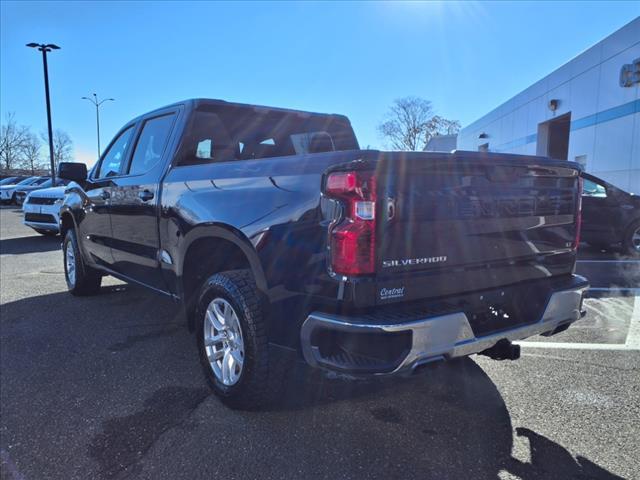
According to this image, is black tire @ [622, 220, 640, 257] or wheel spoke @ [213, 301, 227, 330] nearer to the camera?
wheel spoke @ [213, 301, 227, 330]

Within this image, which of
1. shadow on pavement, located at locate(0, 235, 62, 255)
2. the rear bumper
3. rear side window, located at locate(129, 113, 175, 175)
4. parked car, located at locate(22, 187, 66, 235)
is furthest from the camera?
parked car, located at locate(22, 187, 66, 235)

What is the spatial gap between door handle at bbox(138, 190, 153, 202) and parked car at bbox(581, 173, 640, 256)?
775cm

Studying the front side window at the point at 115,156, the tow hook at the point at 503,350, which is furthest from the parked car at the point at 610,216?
the front side window at the point at 115,156

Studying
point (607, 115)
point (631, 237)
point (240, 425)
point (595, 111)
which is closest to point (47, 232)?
point (240, 425)

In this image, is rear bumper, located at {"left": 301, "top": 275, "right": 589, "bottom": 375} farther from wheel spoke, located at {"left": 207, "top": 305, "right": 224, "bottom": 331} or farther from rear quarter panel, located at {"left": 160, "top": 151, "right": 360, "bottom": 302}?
wheel spoke, located at {"left": 207, "top": 305, "right": 224, "bottom": 331}

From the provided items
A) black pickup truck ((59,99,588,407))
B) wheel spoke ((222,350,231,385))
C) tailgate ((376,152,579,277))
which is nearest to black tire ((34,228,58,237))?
black pickup truck ((59,99,588,407))

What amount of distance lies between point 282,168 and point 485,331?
141 centimetres

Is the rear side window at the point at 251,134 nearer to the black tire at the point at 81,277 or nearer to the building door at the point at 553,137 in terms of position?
the black tire at the point at 81,277

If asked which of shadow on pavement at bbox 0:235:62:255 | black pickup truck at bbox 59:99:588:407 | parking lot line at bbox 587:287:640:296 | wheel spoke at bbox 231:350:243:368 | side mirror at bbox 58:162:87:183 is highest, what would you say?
side mirror at bbox 58:162:87:183

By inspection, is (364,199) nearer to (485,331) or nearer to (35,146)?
(485,331)

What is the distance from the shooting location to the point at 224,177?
119 inches

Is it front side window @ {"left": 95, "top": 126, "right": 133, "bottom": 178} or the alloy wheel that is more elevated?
front side window @ {"left": 95, "top": 126, "right": 133, "bottom": 178}

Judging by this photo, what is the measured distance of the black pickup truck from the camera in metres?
2.22

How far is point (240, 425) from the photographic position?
2.83 m
